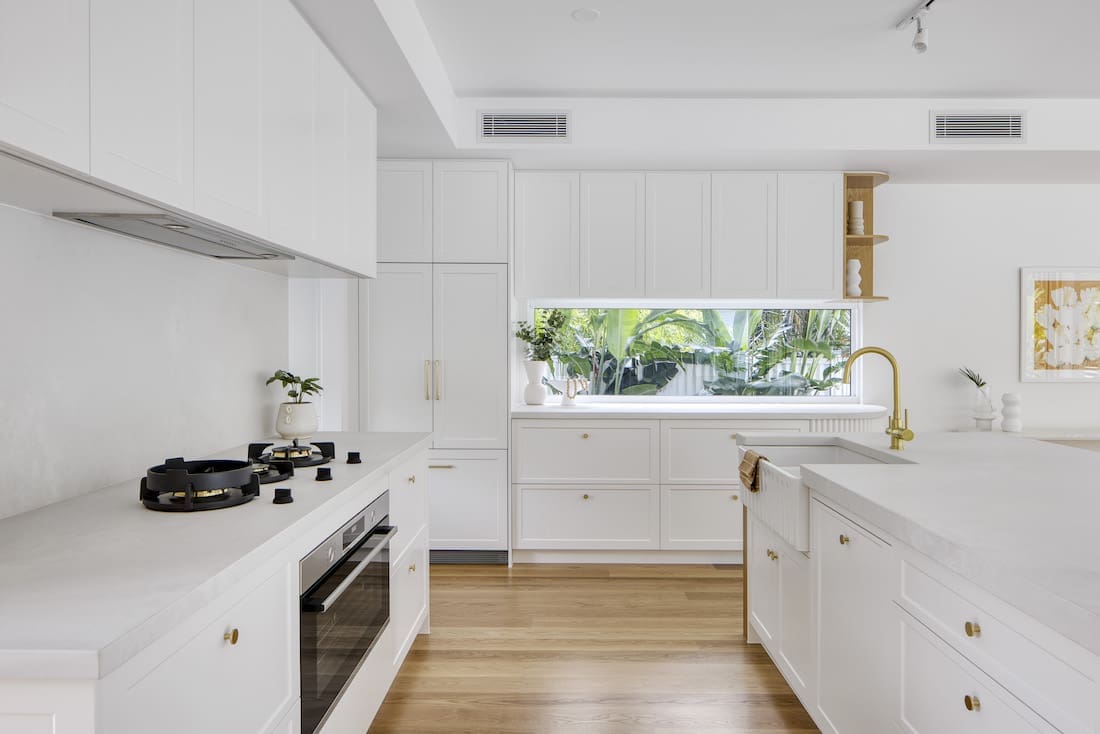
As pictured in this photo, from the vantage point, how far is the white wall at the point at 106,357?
1.47 meters

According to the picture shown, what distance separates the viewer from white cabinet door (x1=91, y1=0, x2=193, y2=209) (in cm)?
117

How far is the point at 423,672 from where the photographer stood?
8.27ft

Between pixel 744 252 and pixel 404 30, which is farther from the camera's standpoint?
pixel 744 252

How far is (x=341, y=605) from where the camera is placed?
67.7 inches

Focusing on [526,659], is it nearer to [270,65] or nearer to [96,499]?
[96,499]

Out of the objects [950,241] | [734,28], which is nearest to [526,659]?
[734,28]

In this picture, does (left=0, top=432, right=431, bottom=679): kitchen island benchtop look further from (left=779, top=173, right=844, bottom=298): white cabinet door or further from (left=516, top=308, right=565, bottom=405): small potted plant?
(left=779, top=173, right=844, bottom=298): white cabinet door

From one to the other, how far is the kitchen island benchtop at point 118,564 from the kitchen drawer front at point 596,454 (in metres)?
2.05

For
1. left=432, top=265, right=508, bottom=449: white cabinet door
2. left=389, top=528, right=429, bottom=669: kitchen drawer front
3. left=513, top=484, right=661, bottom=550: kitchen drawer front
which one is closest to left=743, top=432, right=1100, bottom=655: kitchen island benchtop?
left=389, top=528, right=429, bottom=669: kitchen drawer front

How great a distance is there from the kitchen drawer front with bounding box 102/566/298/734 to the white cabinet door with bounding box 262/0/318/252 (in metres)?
1.03

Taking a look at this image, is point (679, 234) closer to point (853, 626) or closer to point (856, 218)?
point (856, 218)

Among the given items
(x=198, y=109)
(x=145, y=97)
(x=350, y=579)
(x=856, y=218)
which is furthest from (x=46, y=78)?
(x=856, y=218)

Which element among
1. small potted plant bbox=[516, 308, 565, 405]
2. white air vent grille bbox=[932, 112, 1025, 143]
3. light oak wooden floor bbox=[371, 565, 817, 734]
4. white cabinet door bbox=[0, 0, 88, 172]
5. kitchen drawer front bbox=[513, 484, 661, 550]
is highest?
white air vent grille bbox=[932, 112, 1025, 143]

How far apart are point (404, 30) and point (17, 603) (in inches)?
87.0
